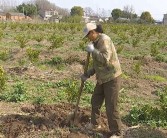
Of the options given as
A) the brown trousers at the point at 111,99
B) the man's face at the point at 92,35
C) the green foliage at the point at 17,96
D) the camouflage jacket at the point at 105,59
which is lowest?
the green foliage at the point at 17,96

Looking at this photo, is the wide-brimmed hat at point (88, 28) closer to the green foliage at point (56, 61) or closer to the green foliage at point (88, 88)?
the green foliage at point (88, 88)

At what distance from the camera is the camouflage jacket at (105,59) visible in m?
4.77

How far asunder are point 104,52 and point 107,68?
297 mm

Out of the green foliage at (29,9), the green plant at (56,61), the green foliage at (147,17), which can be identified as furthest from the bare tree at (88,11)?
the green plant at (56,61)

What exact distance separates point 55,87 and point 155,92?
273cm

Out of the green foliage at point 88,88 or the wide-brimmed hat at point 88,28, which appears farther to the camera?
the green foliage at point 88,88

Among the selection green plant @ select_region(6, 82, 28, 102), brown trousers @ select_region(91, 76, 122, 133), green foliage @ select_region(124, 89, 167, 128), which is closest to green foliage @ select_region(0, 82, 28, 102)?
green plant @ select_region(6, 82, 28, 102)

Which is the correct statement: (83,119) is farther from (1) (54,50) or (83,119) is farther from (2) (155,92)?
(1) (54,50)

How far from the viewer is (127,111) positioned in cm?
687

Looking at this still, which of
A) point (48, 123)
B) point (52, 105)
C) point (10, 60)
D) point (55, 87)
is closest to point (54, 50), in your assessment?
point (10, 60)

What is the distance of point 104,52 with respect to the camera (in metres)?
4.77

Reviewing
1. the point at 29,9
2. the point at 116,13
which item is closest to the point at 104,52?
the point at 116,13

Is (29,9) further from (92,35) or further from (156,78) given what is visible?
(92,35)

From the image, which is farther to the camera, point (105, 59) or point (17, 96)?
point (17, 96)
